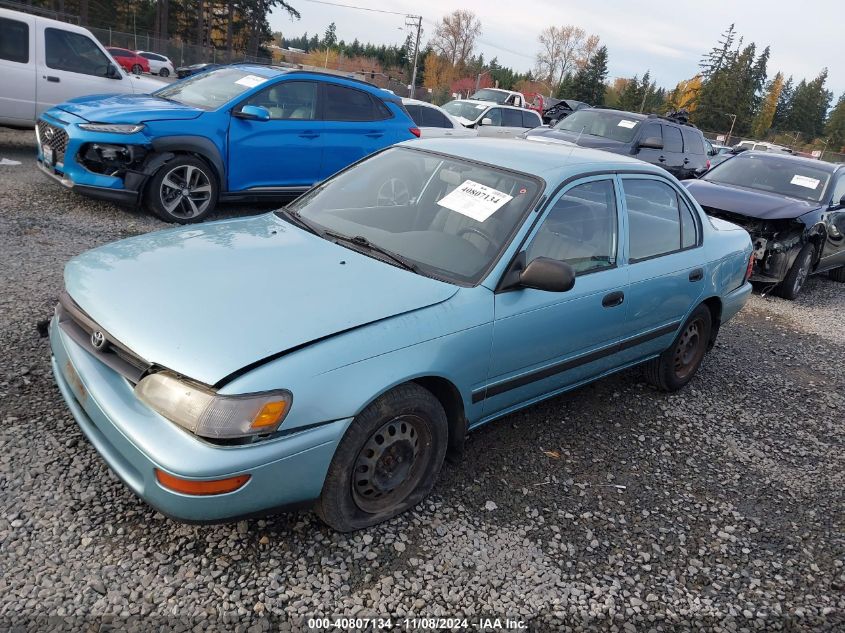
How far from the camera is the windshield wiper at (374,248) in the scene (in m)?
3.03

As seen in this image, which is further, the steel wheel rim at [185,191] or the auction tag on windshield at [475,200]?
the steel wheel rim at [185,191]

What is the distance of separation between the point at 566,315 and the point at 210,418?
189cm

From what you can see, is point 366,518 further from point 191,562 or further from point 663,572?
point 663,572

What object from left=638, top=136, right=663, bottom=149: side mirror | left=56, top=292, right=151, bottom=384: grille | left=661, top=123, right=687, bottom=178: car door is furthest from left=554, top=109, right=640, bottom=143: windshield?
left=56, top=292, right=151, bottom=384: grille

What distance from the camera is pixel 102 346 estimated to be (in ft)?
8.18

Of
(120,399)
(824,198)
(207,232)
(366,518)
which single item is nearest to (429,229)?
(207,232)

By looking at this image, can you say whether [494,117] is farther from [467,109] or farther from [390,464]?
[390,464]

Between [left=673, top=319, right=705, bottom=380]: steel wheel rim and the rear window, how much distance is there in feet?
29.8

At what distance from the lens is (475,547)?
276 centimetres

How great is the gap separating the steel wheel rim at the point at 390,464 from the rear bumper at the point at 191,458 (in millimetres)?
256

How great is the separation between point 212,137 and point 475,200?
431 centimetres

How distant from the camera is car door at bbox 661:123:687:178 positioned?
12078 mm

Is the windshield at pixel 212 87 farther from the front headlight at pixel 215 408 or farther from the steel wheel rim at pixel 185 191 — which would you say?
the front headlight at pixel 215 408

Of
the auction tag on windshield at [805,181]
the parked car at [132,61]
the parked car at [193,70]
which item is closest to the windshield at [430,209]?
the parked car at [193,70]
